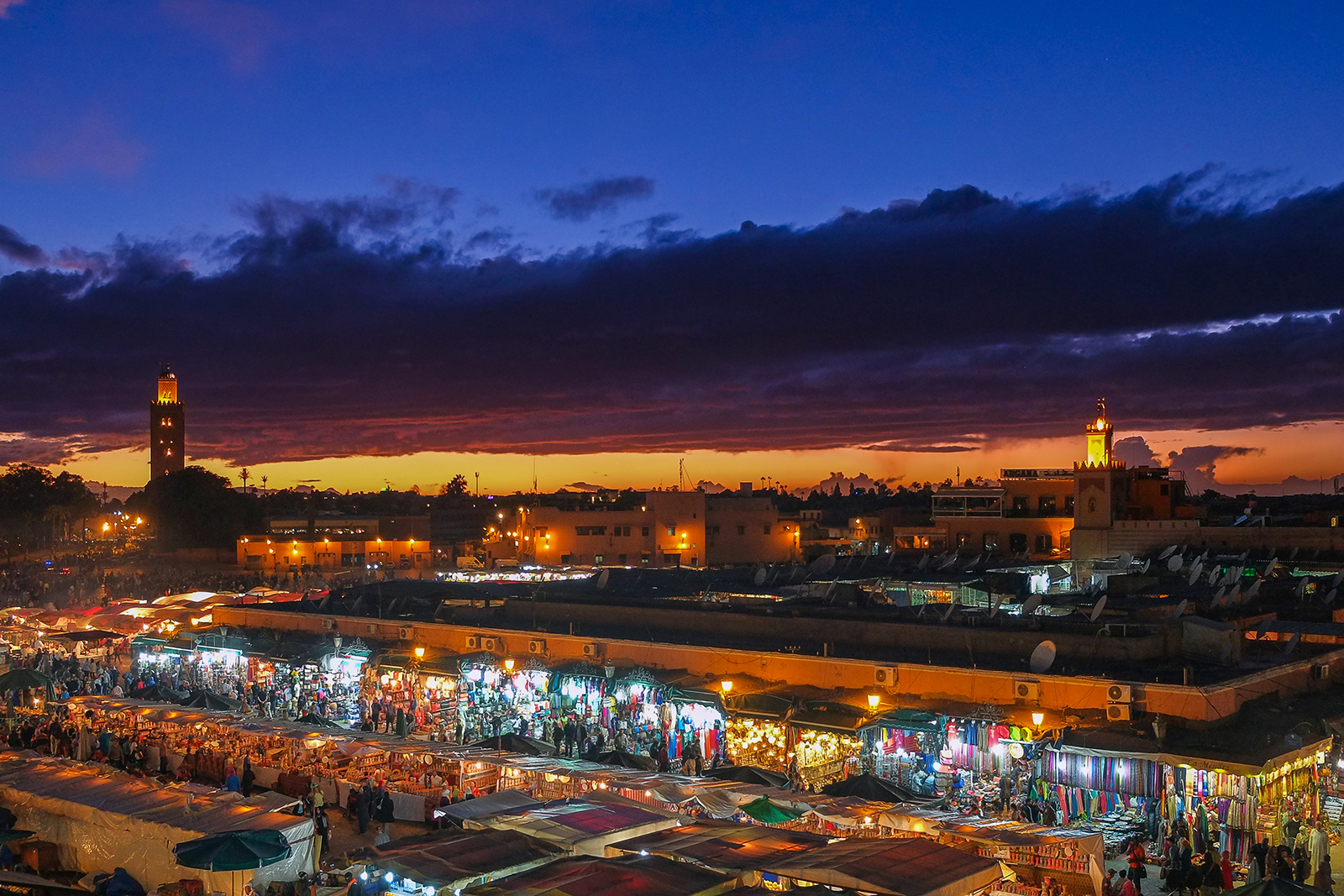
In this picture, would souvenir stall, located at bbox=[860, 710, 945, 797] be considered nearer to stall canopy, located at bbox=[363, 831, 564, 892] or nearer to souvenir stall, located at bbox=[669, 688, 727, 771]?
souvenir stall, located at bbox=[669, 688, 727, 771]

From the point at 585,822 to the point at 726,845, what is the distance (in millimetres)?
1925

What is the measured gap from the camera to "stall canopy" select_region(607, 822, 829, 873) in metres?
12.1

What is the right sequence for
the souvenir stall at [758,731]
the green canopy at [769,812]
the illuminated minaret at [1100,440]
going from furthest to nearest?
the illuminated minaret at [1100,440] → the souvenir stall at [758,731] → the green canopy at [769,812]

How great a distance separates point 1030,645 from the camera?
70.1 feet

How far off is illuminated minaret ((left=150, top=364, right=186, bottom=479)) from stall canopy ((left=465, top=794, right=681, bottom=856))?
404ft

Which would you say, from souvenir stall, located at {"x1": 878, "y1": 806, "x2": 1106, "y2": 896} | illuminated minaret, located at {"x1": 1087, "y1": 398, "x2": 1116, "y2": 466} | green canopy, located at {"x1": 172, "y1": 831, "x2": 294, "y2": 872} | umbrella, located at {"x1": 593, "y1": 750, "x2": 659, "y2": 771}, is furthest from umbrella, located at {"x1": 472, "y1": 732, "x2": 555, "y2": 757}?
illuminated minaret, located at {"x1": 1087, "y1": 398, "x2": 1116, "y2": 466}

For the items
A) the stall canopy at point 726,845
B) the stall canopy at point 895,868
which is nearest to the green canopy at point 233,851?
the stall canopy at point 726,845

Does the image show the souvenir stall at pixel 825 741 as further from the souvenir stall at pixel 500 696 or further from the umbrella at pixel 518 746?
the souvenir stall at pixel 500 696

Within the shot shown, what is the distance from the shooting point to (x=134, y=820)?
48.5 feet

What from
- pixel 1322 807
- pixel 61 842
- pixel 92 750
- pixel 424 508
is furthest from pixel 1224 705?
pixel 424 508

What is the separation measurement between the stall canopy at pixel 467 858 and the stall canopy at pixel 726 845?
3.55ft

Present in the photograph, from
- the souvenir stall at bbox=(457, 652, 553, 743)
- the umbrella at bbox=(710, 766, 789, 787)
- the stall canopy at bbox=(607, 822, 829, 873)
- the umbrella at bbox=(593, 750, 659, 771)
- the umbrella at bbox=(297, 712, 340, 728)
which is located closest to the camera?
the stall canopy at bbox=(607, 822, 829, 873)

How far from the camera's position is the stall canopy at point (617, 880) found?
428 inches

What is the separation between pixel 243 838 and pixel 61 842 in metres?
4.23
